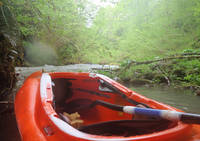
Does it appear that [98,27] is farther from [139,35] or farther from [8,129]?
[8,129]

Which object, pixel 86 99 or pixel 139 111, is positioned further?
pixel 86 99

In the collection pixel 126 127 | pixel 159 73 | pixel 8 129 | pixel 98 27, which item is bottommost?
pixel 8 129

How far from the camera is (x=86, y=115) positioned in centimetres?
234

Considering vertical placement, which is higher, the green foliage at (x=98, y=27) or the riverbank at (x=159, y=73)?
the green foliage at (x=98, y=27)

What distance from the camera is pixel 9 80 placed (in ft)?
8.30

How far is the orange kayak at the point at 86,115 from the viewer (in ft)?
2.63

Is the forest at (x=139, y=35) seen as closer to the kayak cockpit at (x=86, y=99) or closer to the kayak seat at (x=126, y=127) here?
the kayak cockpit at (x=86, y=99)

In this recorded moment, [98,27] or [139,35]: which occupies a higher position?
[98,27]

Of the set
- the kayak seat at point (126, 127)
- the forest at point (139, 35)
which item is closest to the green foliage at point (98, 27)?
the forest at point (139, 35)

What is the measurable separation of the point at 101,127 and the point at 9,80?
212 centimetres

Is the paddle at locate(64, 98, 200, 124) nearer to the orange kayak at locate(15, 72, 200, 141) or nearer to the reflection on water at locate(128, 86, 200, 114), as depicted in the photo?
the orange kayak at locate(15, 72, 200, 141)

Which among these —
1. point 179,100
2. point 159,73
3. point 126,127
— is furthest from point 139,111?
point 159,73

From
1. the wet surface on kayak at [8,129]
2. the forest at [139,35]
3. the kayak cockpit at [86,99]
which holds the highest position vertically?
the forest at [139,35]

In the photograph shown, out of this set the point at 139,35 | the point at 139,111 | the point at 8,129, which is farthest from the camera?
the point at 139,35
